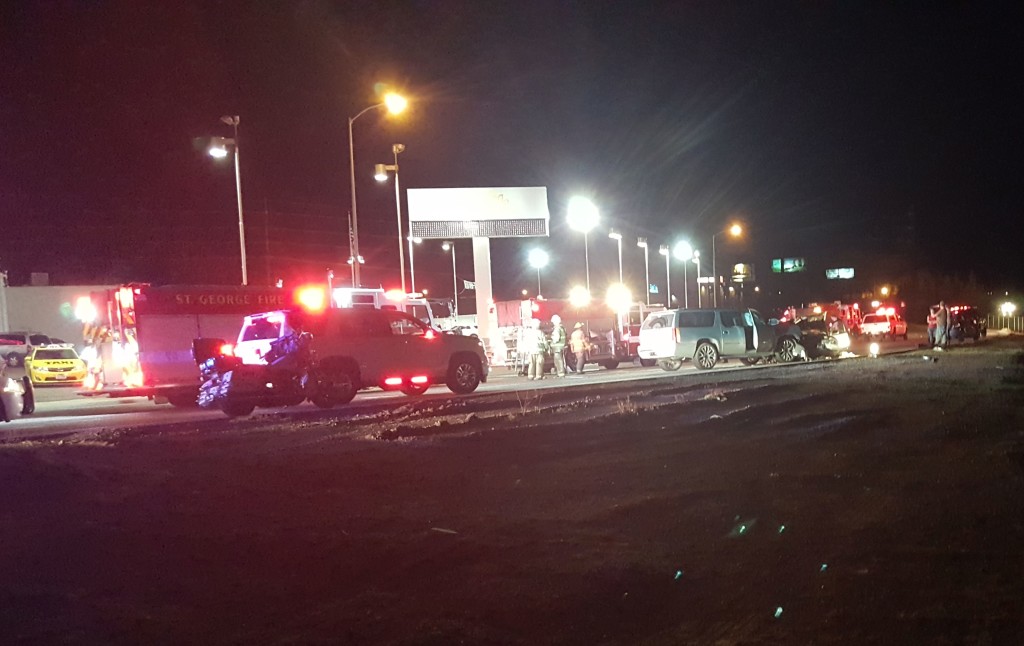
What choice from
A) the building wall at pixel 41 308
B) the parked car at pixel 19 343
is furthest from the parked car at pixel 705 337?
the building wall at pixel 41 308

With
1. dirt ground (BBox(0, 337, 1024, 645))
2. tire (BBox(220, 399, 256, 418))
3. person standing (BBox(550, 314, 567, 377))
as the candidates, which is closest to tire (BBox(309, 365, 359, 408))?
tire (BBox(220, 399, 256, 418))

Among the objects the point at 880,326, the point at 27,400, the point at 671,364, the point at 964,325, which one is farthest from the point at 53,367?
the point at 880,326

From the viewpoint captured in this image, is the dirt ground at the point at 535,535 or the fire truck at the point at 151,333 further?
the fire truck at the point at 151,333

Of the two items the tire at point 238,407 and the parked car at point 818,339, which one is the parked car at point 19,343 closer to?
the tire at point 238,407

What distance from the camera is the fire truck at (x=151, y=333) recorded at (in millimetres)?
17688

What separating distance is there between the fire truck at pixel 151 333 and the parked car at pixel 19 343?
33.8 feet

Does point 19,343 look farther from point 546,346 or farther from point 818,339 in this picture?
point 818,339

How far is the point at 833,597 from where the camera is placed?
497 centimetres

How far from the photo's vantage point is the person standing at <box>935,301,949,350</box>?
29.1 metres

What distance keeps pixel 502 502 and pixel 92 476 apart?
4387 mm

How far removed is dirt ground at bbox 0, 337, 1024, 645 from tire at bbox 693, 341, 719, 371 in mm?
12962

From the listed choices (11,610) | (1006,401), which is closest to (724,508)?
(11,610)

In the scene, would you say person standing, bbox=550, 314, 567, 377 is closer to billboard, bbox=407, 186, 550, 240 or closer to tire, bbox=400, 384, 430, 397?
tire, bbox=400, 384, 430, 397

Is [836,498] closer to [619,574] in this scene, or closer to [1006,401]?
[619,574]
